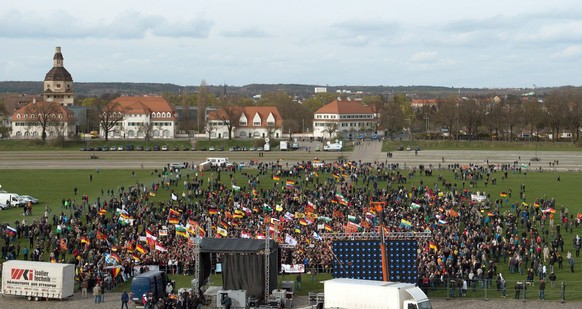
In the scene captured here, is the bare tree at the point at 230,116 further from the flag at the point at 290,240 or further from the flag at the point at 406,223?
the flag at the point at 290,240

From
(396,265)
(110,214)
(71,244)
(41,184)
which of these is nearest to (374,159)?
(41,184)

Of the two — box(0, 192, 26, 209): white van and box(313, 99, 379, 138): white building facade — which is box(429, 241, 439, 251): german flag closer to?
box(0, 192, 26, 209): white van

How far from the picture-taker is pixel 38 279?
28.5 metres

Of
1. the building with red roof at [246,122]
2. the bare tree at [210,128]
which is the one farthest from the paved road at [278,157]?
the building with red roof at [246,122]

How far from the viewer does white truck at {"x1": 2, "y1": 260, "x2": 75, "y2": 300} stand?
93.1ft

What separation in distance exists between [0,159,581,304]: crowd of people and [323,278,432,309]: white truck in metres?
3.21

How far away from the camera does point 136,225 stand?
4044 cm

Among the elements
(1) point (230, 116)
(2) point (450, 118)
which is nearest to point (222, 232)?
(1) point (230, 116)

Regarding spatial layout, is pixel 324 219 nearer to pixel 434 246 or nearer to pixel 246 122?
pixel 434 246

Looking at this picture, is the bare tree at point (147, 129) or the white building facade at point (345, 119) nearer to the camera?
the bare tree at point (147, 129)

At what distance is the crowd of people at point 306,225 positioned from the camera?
32125mm

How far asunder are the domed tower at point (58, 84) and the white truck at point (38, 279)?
10714 centimetres

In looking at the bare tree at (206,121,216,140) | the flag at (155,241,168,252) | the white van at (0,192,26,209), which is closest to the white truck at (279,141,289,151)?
the bare tree at (206,121,216,140)

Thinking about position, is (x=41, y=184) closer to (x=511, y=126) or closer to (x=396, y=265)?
(x=396, y=265)
